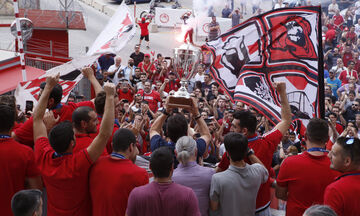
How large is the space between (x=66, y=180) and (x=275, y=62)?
12.2 feet

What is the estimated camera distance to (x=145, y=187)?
3736mm

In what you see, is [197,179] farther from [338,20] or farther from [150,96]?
[338,20]

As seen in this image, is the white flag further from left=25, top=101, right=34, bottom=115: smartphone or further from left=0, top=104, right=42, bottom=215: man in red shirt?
left=0, top=104, right=42, bottom=215: man in red shirt

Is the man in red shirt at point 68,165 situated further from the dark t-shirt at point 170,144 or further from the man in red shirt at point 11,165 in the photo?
the dark t-shirt at point 170,144

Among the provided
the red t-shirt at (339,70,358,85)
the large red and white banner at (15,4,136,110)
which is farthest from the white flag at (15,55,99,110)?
the red t-shirt at (339,70,358,85)

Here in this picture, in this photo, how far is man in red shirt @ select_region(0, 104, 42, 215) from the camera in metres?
4.25

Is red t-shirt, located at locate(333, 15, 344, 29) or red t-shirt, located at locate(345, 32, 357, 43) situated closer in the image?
red t-shirt, located at locate(345, 32, 357, 43)

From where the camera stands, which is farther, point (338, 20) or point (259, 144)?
point (338, 20)

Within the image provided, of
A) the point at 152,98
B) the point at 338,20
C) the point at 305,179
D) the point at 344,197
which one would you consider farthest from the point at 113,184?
the point at 338,20

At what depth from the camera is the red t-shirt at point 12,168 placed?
13.9ft

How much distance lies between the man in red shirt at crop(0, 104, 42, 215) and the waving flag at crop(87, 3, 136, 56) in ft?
12.9

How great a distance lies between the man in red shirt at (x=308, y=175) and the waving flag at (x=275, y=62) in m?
1.74

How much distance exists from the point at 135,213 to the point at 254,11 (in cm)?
2662

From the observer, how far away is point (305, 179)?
4328mm
